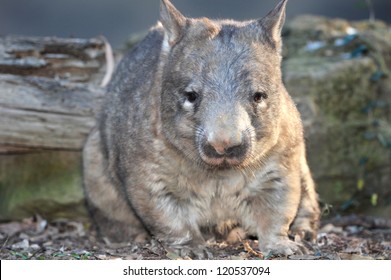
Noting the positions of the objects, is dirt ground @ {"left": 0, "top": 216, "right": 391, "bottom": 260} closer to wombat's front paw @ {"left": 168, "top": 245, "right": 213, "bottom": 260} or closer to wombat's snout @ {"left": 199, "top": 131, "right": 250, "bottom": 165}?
wombat's front paw @ {"left": 168, "top": 245, "right": 213, "bottom": 260}

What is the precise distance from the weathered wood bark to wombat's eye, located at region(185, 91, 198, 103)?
7.64 feet

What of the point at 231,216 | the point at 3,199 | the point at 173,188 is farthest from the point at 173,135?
the point at 3,199

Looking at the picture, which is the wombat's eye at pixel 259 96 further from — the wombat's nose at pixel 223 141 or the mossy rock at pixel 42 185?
the mossy rock at pixel 42 185

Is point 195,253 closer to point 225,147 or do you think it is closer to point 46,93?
point 225,147

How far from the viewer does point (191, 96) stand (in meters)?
5.34

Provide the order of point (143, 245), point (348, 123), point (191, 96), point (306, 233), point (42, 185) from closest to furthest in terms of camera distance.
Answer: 1. point (191, 96)
2. point (143, 245)
3. point (306, 233)
4. point (42, 185)
5. point (348, 123)

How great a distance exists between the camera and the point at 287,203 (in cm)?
589

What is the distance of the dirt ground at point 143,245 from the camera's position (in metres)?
5.56

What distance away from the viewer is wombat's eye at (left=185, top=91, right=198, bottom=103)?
5.31 m

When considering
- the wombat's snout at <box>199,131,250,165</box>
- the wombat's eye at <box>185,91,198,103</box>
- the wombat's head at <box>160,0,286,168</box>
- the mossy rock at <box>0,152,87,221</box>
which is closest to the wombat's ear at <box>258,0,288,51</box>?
the wombat's head at <box>160,0,286,168</box>

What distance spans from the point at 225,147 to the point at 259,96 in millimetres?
578

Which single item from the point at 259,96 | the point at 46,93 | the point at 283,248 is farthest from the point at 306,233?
the point at 46,93

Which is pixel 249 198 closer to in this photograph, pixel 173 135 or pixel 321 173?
pixel 173 135

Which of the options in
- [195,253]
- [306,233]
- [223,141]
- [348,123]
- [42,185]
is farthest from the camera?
[348,123]
